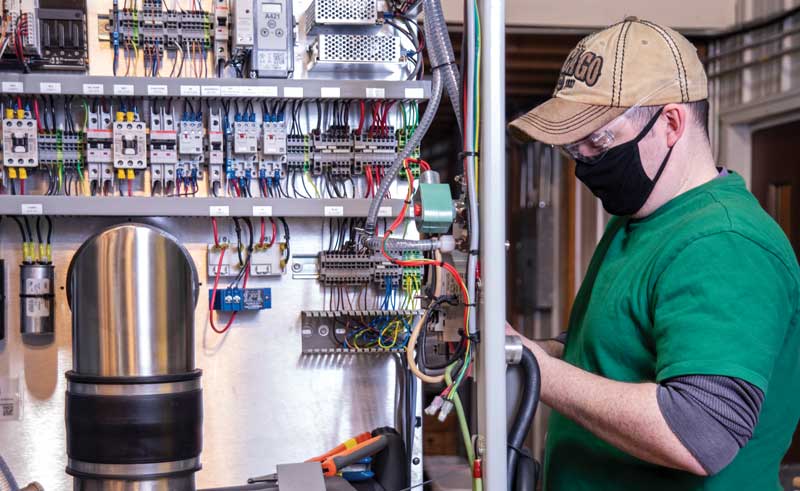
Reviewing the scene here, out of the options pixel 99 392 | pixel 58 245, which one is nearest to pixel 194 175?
pixel 58 245

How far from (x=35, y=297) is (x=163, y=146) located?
0.67 metres

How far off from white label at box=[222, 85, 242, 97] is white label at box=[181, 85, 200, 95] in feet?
0.27

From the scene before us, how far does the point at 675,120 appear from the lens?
146cm

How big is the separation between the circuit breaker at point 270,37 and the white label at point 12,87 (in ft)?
2.43

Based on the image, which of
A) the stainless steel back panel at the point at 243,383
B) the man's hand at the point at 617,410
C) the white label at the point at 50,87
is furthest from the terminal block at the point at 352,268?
the man's hand at the point at 617,410

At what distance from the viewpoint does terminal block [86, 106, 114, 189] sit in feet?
9.12

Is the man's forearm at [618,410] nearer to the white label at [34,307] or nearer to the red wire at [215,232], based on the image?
the red wire at [215,232]

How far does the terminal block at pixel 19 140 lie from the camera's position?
272 cm

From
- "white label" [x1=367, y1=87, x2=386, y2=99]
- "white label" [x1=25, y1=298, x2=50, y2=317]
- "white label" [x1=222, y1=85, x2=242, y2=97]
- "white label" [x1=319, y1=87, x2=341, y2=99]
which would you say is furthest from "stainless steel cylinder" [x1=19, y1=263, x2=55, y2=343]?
"white label" [x1=367, y1=87, x2=386, y2=99]

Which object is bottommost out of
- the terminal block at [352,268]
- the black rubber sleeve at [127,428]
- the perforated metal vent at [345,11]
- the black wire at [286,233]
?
the black rubber sleeve at [127,428]

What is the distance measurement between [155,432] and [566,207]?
16.5 ft

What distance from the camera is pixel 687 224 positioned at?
139 cm

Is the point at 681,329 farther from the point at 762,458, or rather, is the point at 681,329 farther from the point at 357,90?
the point at 357,90

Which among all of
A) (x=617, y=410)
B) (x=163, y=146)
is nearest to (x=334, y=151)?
(x=163, y=146)
